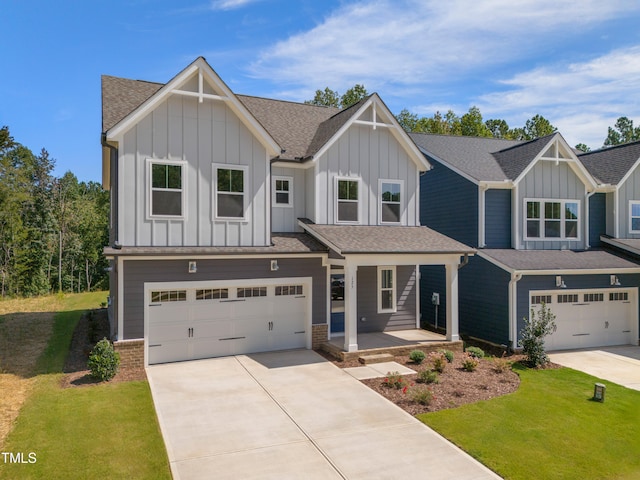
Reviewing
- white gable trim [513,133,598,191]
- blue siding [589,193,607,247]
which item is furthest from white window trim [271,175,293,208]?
blue siding [589,193,607,247]

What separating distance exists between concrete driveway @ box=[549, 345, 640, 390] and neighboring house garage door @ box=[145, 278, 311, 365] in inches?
330

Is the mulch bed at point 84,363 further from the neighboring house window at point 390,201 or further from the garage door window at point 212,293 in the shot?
the neighboring house window at point 390,201

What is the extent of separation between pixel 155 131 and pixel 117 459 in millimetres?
8585

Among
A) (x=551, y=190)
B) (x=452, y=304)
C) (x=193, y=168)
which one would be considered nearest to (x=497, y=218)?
(x=551, y=190)

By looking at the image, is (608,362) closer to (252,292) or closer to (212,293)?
(252,292)

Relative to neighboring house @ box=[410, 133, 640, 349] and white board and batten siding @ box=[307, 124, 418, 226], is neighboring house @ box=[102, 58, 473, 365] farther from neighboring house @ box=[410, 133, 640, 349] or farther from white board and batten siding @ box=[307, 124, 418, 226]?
neighboring house @ box=[410, 133, 640, 349]

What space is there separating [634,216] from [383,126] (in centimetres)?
1208

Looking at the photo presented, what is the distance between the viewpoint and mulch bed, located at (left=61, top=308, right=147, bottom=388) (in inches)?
417

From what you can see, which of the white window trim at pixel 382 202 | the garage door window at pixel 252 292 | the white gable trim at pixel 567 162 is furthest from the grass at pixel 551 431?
the white gable trim at pixel 567 162

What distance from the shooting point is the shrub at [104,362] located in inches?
416

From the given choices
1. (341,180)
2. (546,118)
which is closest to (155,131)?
(341,180)

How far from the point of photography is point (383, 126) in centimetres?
1566

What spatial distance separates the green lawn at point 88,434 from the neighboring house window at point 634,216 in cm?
1980

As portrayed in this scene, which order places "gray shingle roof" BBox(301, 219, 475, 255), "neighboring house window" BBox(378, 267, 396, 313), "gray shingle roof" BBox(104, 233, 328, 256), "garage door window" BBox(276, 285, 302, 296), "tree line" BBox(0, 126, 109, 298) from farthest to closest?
"tree line" BBox(0, 126, 109, 298) → "neighboring house window" BBox(378, 267, 396, 313) → "garage door window" BBox(276, 285, 302, 296) → "gray shingle roof" BBox(301, 219, 475, 255) → "gray shingle roof" BBox(104, 233, 328, 256)
